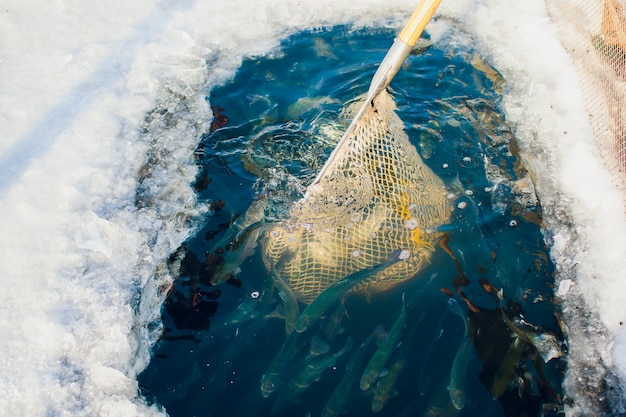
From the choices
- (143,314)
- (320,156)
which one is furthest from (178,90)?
(143,314)

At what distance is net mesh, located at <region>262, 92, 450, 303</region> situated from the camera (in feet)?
10.6

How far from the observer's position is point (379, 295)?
3188 mm

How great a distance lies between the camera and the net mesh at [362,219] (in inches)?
127

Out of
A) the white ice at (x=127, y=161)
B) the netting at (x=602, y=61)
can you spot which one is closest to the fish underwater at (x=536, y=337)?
the white ice at (x=127, y=161)

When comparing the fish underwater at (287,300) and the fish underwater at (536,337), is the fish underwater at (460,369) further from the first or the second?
Answer: the fish underwater at (287,300)

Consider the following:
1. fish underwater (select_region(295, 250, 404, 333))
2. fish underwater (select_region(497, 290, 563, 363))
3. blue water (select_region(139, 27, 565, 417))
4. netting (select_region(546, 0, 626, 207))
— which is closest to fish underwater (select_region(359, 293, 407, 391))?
blue water (select_region(139, 27, 565, 417))

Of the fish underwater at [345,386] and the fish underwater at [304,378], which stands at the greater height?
the fish underwater at [345,386]

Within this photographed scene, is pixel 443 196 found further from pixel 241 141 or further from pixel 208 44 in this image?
pixel 208 44

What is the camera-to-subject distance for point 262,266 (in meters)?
3.32

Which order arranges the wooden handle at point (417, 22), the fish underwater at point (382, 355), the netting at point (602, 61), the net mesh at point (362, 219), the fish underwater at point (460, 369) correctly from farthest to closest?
1. the netting at point (602, 61)
2. the net mesh at point (362, 219)
3. the wooden handle at point (417, 22)
4. the fish underwater at point (382, 355)
5. the fish underwater at point (460, 369)

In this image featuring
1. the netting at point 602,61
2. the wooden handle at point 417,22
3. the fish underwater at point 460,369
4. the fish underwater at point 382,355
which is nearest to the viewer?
the fish underwater at point 460,369

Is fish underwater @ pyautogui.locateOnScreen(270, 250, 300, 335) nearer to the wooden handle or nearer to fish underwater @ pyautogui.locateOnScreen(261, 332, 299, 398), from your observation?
fish underwater @ pyautogui.locateOnScreen(261, 332, 299, 398)

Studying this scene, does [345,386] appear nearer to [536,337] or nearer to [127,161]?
[536,337]

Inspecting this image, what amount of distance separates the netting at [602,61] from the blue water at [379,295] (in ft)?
2.06
